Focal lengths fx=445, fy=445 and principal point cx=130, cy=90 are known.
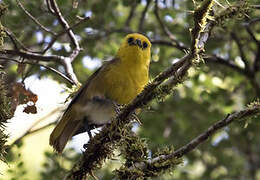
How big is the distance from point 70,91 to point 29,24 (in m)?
1.25

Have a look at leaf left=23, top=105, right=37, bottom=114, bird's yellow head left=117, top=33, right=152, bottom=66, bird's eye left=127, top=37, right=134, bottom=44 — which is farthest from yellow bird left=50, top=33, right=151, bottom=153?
leaf left=23, top=105, right=37, bottom=114

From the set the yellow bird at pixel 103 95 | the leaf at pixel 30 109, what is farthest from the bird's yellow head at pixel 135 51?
the leaf at pixel 30 109

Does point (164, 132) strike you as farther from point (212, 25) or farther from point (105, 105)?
point (212, 25)

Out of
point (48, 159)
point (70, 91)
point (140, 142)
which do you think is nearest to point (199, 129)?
point (48, 159)

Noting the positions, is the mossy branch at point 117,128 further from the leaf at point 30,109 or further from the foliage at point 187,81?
the foliage at point 187,81

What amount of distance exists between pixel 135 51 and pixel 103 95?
755 mm

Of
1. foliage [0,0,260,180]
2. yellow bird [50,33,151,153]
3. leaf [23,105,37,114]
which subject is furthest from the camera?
foliage [0,0,260,180]

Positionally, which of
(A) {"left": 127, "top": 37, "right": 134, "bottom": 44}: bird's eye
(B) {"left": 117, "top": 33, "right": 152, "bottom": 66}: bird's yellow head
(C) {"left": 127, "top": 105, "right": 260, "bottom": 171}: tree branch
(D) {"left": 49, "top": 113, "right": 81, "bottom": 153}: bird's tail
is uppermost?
(A) {"left": 127, "top": 37, "right": 134, "bottom": 44}: bird's eye

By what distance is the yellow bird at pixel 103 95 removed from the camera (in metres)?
4.71

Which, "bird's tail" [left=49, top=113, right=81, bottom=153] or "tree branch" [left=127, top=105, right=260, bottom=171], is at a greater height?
"bird's tail" [left=49, top=113, right=81, bottom=153]

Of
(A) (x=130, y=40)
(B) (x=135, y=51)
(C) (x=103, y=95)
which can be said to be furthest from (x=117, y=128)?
(A) (x=130, y=40)

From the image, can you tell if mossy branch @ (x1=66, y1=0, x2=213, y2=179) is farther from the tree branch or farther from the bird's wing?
the bird's wing

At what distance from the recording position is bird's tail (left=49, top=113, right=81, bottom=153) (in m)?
4.77

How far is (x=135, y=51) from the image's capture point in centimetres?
520
